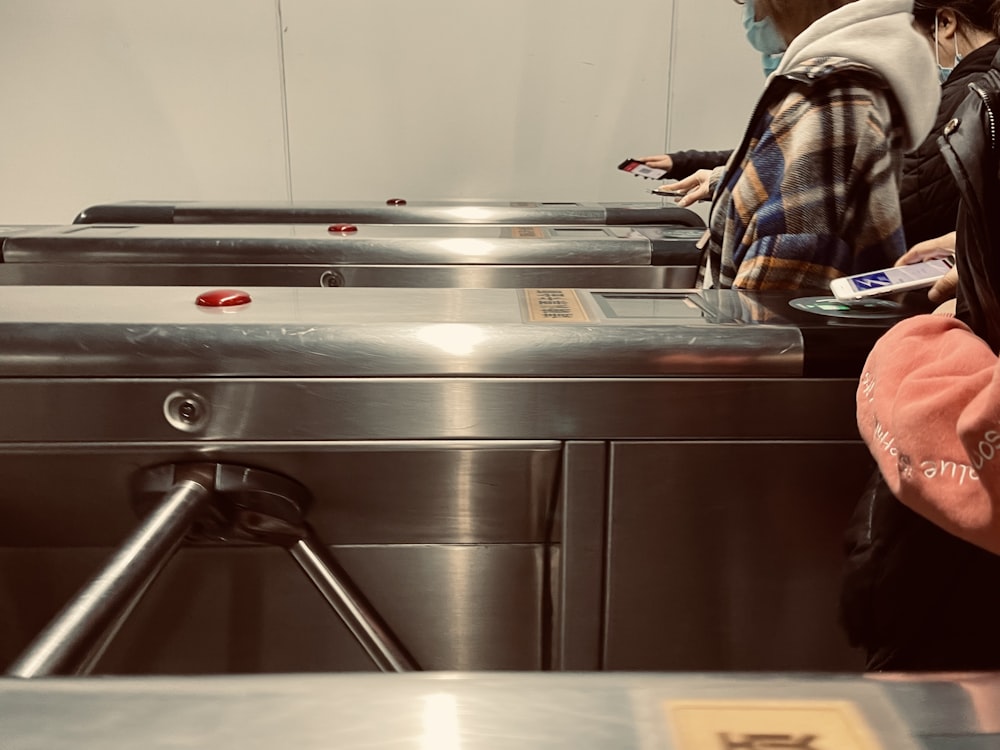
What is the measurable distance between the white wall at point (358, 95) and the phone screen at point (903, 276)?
182cm

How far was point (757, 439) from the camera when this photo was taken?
0.59 metres

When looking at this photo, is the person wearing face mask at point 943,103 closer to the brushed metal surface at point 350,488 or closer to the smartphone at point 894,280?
the smartphone at point 894,280

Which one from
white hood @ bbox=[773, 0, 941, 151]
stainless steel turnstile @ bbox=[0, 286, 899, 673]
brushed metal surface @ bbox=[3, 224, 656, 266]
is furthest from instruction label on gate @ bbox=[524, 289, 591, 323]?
brushed metal surface @ bbox=[3, 224, 656, 266]

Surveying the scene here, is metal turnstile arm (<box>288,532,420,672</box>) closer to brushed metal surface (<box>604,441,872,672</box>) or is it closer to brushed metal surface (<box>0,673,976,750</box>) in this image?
brushed metal surface (<box>604,441,872,672</box>)

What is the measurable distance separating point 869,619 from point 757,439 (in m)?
0.16

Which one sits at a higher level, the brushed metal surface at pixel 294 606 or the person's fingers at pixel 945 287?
the person's fingers at pixel 945 287

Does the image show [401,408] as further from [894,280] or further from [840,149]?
[840,149]

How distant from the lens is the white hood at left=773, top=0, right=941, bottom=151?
0.80m

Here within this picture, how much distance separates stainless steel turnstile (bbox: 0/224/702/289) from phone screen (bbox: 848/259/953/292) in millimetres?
582

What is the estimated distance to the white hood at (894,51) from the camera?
2.63ft

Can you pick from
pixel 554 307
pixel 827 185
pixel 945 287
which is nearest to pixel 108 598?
pixel 554 307

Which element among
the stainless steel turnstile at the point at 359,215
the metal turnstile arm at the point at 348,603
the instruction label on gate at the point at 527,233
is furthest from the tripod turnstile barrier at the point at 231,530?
the stainless steel turnstile at the point at 359,215

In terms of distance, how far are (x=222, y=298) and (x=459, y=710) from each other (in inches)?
19.6

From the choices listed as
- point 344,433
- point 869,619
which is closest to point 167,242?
point 344,433
